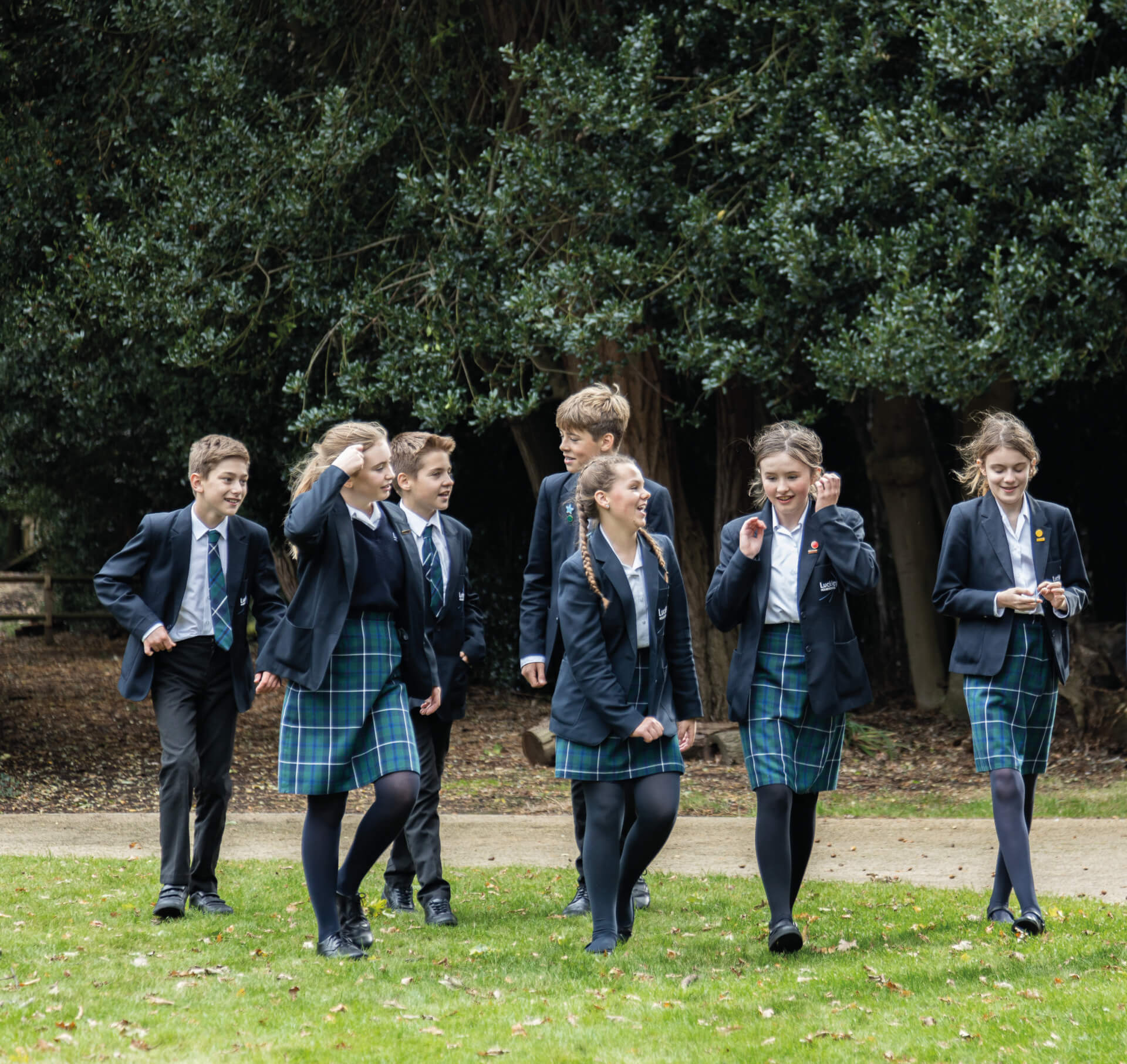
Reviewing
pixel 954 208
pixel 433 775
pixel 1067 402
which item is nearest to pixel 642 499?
pixel 433 775

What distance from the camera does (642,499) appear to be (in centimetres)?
488

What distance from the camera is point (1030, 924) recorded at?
4961mm

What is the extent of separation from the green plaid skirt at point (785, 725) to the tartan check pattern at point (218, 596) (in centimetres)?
219

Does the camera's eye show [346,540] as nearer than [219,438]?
Yes

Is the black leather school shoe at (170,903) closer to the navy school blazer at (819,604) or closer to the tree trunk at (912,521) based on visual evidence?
the navy school blazer at (819,604)

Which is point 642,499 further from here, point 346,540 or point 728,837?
point 728,837

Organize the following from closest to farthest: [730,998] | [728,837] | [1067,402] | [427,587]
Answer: [730,998]
[427,587]
[728,837]
[1067,402]

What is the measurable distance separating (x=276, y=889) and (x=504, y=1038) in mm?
2530

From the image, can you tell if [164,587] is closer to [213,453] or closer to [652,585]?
[213,453]

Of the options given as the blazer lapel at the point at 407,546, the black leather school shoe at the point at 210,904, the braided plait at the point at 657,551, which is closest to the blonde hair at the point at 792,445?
the braided plait at the point at 657,551

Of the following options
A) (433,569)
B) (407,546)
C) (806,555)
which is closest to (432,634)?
(433,569)

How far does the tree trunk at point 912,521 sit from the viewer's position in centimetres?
1255

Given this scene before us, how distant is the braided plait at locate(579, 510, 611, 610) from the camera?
4.82 metres

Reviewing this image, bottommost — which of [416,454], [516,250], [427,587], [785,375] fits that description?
[427,587]
